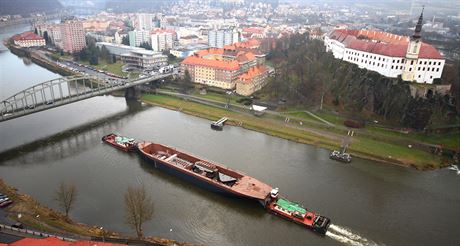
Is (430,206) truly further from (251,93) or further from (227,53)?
(227,53)

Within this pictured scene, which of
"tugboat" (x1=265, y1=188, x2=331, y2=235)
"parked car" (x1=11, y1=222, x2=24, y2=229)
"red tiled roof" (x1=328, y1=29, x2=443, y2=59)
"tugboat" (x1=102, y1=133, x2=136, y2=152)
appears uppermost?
"red tiled roof" (x1=328, y1=29, x2=443, y2=59)

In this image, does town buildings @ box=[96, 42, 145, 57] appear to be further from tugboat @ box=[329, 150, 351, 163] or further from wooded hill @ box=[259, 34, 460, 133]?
tugboat @ box=[329, 150, 351, 163]

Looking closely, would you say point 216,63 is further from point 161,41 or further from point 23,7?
point 23,7

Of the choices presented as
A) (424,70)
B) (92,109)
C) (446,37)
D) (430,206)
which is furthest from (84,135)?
(446,37)

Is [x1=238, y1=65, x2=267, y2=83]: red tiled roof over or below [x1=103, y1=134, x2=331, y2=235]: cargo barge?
over

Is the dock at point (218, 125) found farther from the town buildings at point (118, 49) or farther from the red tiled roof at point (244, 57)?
the town buildings at point (118, 49)

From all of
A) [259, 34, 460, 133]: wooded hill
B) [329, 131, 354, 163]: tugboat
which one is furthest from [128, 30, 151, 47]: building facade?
[329, 131, 354, 163]: tugboat

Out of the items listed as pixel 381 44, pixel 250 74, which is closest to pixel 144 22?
pixel 250 74
